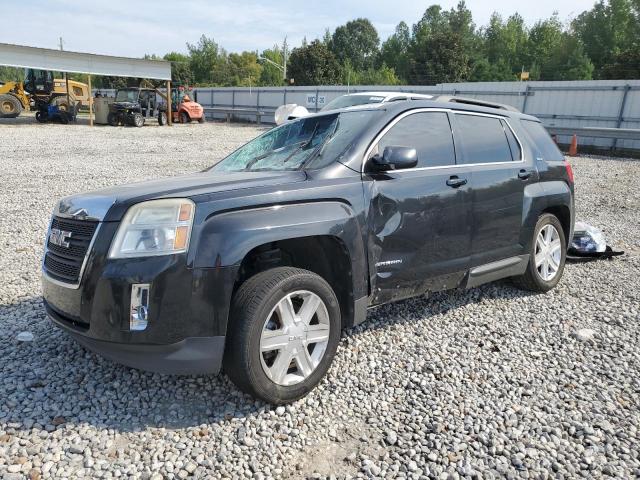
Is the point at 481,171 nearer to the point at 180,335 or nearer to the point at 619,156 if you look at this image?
the point at 180,335

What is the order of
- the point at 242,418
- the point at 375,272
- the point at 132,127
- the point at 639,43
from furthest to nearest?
the point at 639,43
the point at 132,127
the point at 375,272
the point at 242,418

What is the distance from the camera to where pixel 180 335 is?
266 centimetres

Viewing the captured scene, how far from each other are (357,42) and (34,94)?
249 feet

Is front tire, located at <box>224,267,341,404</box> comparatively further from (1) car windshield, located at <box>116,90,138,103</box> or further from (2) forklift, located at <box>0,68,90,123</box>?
(2) forklift, located at <box>0,68,90,123</box>

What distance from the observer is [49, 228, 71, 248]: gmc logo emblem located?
2.93 meters

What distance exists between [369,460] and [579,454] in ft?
3.61

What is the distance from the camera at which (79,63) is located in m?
26.5

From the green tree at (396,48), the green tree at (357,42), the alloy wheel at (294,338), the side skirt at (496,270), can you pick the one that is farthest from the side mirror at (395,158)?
the green tree at (357,42)

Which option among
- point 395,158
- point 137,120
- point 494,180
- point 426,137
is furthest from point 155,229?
point 137,120

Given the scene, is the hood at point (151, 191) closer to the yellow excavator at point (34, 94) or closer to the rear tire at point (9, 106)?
the yellow excavator at point (34, 94)

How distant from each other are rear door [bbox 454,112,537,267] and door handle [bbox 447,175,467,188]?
5.9 inches

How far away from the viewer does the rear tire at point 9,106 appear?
28141 mm

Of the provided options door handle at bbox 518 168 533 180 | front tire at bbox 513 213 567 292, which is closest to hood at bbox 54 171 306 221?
door handle at bbox 518 168 533 180

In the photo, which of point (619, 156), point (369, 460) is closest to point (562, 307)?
point (369, 460)
